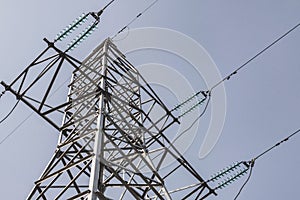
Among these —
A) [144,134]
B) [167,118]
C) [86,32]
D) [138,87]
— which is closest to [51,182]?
[144,134]

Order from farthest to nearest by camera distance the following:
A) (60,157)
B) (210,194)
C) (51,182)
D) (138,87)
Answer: (138,87)
(210,194)
(60,157)
(51,182)

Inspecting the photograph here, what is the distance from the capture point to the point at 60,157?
368 inches

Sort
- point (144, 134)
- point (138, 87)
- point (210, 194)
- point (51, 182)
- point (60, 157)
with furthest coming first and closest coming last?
point (138, 87), point (144, 134), point (210, 194), point (60, 157), point (51, 182)

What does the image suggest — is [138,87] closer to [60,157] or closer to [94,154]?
[60,157]

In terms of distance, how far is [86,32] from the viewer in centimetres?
1060

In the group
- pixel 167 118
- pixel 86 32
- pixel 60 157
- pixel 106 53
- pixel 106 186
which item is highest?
pixel 106 53

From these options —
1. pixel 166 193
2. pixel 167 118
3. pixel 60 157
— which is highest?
pixel 167 118

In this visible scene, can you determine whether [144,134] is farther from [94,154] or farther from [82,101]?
[94,154]

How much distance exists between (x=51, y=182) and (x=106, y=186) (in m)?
1.26

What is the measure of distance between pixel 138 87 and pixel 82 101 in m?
3.23

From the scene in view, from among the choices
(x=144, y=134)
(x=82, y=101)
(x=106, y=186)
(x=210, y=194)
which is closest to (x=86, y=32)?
(x=82, y=101)

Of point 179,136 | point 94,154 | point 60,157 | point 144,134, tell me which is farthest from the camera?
point 179,136

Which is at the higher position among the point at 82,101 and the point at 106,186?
the point at 82,101

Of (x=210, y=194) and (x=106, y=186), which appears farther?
(x=210, y=194)
